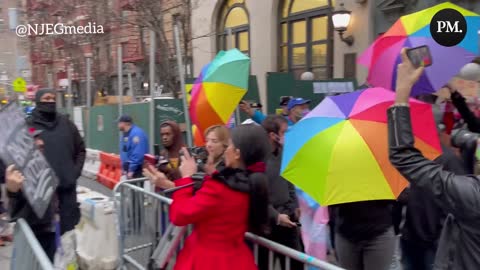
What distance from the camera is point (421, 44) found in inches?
146

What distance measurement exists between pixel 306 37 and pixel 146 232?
10.1 meters

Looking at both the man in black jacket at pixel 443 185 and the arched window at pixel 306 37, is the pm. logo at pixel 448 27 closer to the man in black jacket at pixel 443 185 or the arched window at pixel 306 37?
the man in black jacket at pixel 443 185

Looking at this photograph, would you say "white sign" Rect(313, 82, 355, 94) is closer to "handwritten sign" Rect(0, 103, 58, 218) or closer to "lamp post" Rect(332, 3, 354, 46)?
"lamp post" Rect(332, 3, 354, 46)

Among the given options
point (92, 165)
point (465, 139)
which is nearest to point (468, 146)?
point (465, 139)

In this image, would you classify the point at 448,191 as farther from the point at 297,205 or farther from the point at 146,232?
the point at 146,232

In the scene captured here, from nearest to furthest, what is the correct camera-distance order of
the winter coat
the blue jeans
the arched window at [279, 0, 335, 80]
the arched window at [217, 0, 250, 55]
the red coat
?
the winter coat
the red coat
the blue jeans
the arched window at [279, 0, 335, 80]
the arched window at [217, 0, 250, 55]

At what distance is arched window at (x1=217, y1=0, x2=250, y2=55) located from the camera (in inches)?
651

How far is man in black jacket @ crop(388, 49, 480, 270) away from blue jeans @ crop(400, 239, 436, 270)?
4.99ft

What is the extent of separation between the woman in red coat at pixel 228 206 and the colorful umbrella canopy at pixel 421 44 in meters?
1.39

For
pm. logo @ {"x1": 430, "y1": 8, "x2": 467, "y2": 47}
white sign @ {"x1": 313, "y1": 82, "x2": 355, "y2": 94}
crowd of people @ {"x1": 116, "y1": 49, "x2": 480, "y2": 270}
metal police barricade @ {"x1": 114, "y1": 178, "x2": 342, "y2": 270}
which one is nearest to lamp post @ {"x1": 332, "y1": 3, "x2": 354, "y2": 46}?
white sign @ {"x1": 313, "y1": 82, "x2": 355, "y2": 94}

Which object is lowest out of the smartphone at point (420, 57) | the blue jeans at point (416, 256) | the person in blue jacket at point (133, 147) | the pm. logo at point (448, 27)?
the blue jeans at point (416, 256)

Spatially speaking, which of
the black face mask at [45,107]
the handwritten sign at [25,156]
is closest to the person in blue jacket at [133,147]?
the black face mask at [45,107]

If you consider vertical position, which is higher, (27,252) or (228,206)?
(228,206)

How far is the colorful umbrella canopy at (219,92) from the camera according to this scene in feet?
17.6
